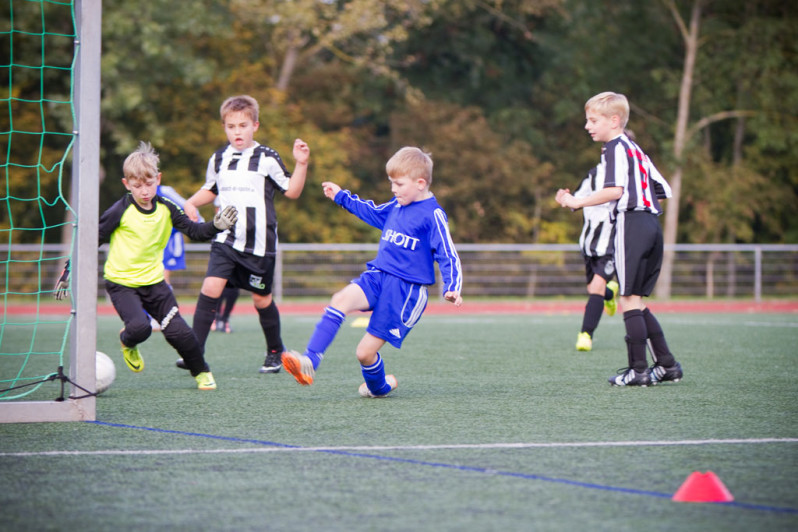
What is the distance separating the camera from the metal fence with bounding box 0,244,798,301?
65.2ft

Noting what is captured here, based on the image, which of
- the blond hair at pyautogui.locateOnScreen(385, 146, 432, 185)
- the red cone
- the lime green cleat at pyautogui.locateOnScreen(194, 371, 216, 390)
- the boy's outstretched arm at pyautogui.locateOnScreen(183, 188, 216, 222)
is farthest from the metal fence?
the red cone

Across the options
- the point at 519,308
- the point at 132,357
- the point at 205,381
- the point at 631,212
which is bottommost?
the point at 519,308

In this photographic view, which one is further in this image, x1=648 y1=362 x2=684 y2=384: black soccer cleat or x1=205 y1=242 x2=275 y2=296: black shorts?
x1=205 y1=242 x2=275 y2=296: black shorts

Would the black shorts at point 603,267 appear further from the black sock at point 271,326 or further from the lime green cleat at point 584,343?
the black sock at point 271,326

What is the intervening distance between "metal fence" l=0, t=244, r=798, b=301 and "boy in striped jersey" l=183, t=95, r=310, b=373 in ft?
39.5

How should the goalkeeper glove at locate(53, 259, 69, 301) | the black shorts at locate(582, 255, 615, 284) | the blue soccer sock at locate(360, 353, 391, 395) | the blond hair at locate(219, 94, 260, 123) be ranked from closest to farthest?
the goalkeeper glove at locate(53, 259, 69, 301) → the blue soccer sock at locate(360, 353, 391, 395) → the blond hair at locate(219, 94, 260, 123) → the black shorts at locate(582, 255, 615, 284)

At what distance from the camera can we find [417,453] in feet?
14.0

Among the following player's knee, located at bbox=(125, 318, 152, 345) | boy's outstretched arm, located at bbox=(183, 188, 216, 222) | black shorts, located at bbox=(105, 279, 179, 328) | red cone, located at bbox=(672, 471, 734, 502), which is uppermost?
boy's outstretched arm, located at bbox=(183, 188, 216, 222)

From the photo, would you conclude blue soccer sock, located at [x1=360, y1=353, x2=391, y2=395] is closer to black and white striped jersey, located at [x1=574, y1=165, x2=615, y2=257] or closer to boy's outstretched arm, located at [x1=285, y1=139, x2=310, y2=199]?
boy's outstretched arm, located at [x1=285, y1=139, x2=310, y2=199]

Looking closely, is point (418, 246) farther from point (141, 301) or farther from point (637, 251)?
point (141, 301)

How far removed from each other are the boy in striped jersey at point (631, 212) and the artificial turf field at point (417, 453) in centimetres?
37

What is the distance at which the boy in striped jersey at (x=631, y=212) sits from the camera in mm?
6367

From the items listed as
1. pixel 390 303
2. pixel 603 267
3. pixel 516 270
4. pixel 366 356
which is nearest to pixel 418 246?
pixel 390 303

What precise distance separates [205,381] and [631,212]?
2.91 m
